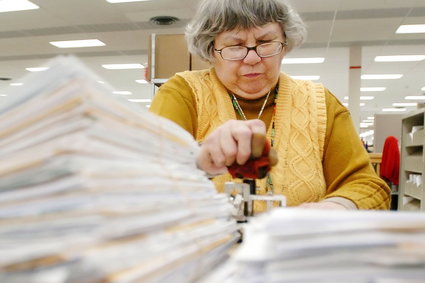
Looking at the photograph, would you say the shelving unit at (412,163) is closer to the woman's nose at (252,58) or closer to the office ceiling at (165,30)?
the office ceiling at (165,30)

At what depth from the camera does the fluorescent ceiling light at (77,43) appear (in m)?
6.39

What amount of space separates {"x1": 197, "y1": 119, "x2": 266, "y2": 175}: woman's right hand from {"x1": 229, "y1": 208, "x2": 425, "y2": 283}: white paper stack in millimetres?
240

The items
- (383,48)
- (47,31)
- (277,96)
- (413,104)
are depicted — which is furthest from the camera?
(413,104)

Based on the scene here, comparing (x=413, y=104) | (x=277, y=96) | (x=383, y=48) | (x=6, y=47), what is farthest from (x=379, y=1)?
(x=413, y=104)

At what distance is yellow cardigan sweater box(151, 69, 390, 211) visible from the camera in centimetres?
110

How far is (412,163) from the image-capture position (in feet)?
10.6

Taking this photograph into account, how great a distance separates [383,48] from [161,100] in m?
6.54

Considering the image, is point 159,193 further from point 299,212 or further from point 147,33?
point 147,33

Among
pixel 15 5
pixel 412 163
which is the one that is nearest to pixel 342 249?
pixel 412 163

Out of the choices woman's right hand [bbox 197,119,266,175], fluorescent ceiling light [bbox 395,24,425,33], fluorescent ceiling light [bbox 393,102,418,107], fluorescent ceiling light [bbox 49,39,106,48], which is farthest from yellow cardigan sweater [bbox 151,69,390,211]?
fluorescent ceiling light [bbox 393,102,418,107]

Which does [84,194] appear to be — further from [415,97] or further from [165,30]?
[415,97]

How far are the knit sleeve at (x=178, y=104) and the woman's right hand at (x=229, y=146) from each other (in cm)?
54

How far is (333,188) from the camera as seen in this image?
1.11m

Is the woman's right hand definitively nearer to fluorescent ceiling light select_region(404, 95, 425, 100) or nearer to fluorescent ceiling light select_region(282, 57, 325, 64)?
fluorescent ceiling light select_region(282, 57, 325, 64)
